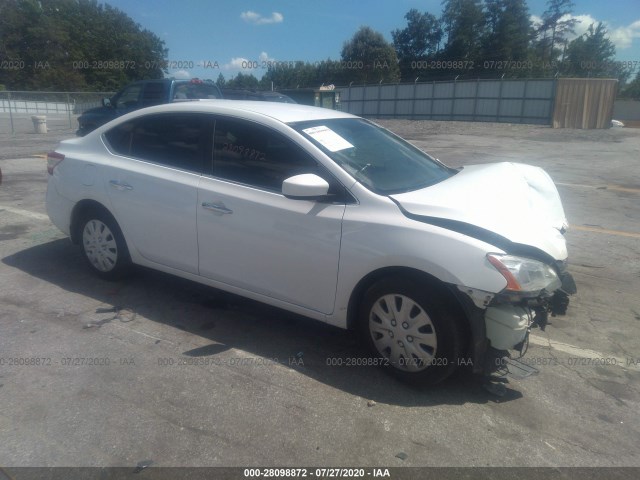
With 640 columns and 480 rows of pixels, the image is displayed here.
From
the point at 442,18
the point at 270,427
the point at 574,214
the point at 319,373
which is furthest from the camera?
A: the point at 442,18

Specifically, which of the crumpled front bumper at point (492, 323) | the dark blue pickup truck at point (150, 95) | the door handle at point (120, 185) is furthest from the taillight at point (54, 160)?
the dark blue pickup truck at point (150, 95)

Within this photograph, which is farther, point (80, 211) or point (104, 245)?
point (80, 211)

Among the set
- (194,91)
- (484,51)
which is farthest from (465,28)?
(194,91)

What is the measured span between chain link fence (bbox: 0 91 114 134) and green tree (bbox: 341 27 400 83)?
141 feet

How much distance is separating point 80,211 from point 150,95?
9098mm

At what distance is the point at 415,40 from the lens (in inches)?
2771

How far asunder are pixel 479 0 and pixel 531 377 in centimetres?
6694

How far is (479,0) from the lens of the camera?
6062 centimetres

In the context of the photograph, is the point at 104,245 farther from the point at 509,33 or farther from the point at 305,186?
the point at 509,33

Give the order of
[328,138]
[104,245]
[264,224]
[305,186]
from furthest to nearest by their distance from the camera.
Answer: [104,245] → [328,138] → [264,224] → [305,186]

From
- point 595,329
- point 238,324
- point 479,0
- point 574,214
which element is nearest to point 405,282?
point 238,324

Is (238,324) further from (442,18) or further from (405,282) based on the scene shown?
(442,18)

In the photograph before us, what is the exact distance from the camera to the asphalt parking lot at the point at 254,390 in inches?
105

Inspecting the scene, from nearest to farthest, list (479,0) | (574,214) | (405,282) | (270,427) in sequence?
(270,427)
(405,282)
(574,214)
(479,0)
